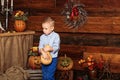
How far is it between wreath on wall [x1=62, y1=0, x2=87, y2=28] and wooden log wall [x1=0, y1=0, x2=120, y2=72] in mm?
75

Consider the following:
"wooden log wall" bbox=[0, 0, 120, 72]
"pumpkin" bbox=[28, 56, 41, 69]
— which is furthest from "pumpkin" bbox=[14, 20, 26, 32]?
"pumpkin" bbox=[28, 56, 41, 69]

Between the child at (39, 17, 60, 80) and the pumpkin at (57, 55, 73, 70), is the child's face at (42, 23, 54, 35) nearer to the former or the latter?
the child at (39, 17, 60, 80)

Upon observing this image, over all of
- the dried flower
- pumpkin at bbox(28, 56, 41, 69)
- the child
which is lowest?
pumpkin at bbox(28, 56, 41, 69)

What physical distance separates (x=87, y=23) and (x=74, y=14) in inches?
13.6

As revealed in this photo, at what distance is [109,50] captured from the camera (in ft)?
21.9

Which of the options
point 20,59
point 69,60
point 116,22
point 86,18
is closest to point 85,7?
point 86,18

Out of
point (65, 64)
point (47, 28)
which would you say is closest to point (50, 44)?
point (47, 28)

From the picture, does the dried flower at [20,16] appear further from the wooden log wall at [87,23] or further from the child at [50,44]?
the child at [50,44]

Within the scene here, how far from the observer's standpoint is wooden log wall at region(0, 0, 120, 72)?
21.7 feet

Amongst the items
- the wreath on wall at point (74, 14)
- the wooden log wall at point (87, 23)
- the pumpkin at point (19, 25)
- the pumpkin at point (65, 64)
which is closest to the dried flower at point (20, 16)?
the pumpkin at point (19, 25)

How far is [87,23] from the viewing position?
675 cm

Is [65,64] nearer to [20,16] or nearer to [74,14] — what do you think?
[74,14]

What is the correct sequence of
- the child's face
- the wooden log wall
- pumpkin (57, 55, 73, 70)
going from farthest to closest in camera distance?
1. the wooden log wall
2. pumpkin (57, 55, 73, 70)
3. the child's face

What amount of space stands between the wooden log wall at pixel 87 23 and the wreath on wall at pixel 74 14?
75mm
